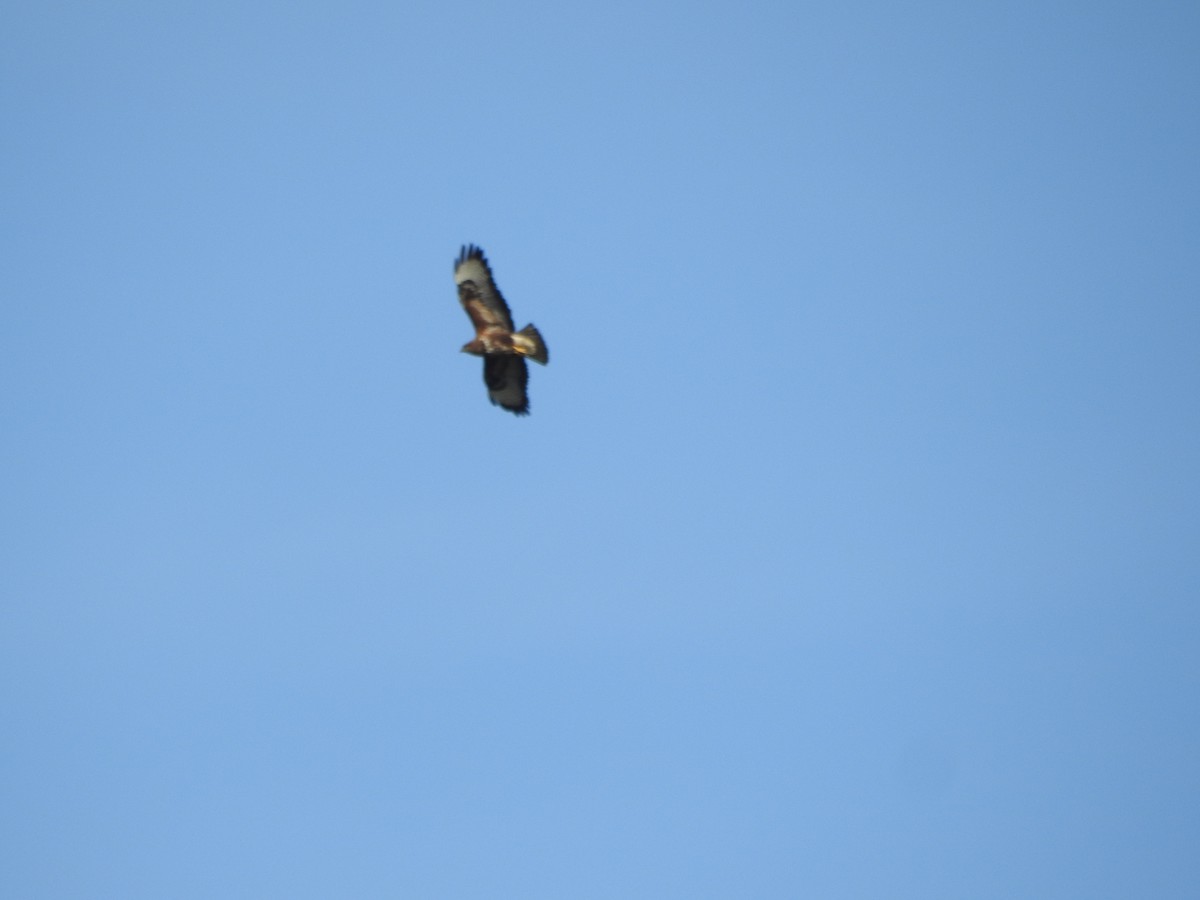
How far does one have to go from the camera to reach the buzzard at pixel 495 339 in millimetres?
19156

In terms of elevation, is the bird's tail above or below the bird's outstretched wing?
below

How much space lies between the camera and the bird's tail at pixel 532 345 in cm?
1903

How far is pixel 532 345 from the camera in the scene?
19047 mm

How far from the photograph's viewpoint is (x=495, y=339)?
19.3 meters

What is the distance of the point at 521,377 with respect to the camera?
1980 cm

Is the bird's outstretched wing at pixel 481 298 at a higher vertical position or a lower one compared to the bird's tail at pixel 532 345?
higher

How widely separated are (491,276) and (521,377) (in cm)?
157

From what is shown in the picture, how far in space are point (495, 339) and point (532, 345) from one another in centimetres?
63

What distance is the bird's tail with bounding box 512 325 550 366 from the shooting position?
19031 mm

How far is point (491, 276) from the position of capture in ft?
64.6

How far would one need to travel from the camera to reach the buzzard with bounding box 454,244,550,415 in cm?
1916
